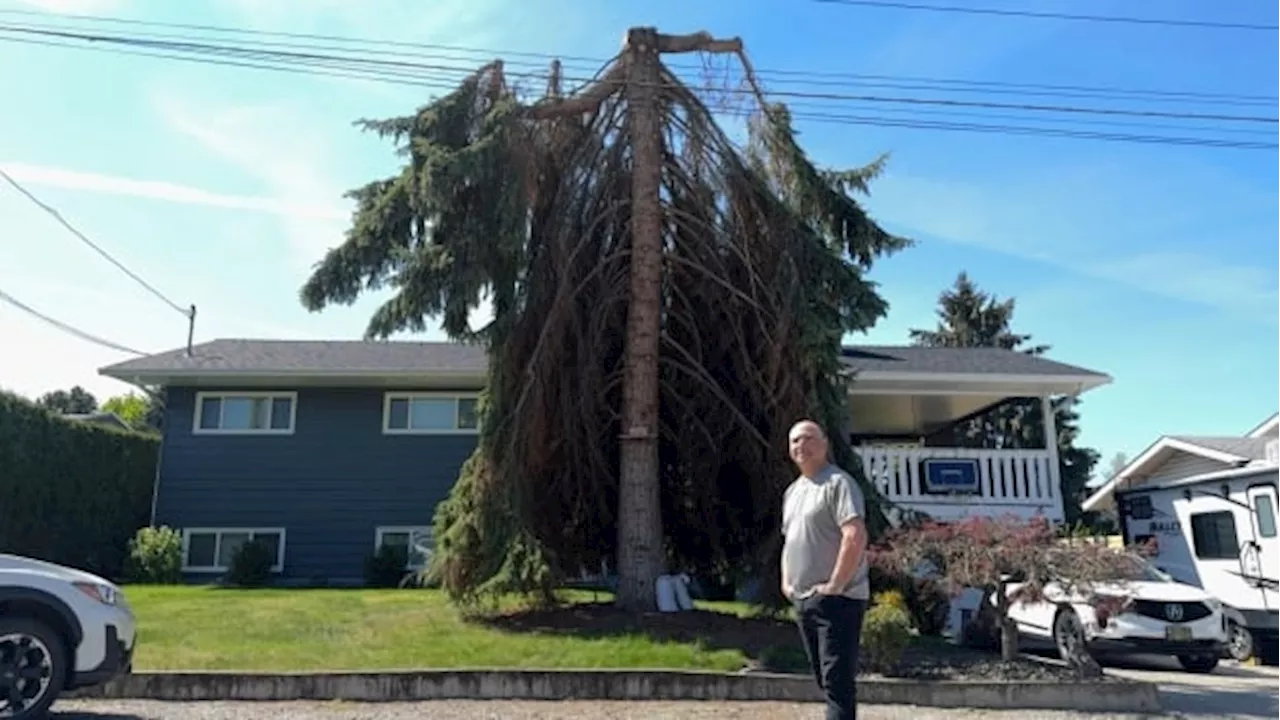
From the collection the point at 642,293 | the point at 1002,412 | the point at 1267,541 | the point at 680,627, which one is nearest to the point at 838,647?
the point at 680,627

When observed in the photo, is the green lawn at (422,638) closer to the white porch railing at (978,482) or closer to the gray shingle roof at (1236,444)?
the white porch railing at (978,482)

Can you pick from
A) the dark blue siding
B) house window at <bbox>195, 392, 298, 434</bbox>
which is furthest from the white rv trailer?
house window at <bbox>195, 392, 298, 434</bbox>

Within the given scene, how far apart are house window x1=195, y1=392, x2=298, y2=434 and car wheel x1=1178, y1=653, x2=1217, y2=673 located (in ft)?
48.5

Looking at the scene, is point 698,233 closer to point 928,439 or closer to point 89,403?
point 928,439

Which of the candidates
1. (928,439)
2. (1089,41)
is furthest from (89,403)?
(1089,41)

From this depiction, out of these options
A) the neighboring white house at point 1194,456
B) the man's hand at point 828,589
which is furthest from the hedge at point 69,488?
the neighboring white house at point 1194,456

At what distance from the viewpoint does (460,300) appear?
9.25m

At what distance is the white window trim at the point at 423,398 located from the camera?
17.4 m

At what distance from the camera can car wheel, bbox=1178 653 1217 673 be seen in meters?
10.2

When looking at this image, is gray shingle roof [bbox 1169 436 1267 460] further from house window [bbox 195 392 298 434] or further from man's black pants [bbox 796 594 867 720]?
house window [bbox 195 392 298 434]

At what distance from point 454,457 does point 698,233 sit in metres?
8.55

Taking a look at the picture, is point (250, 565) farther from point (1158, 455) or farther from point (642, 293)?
point (1158, 455)

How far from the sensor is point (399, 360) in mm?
17422

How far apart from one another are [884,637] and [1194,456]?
9878 millimetres
